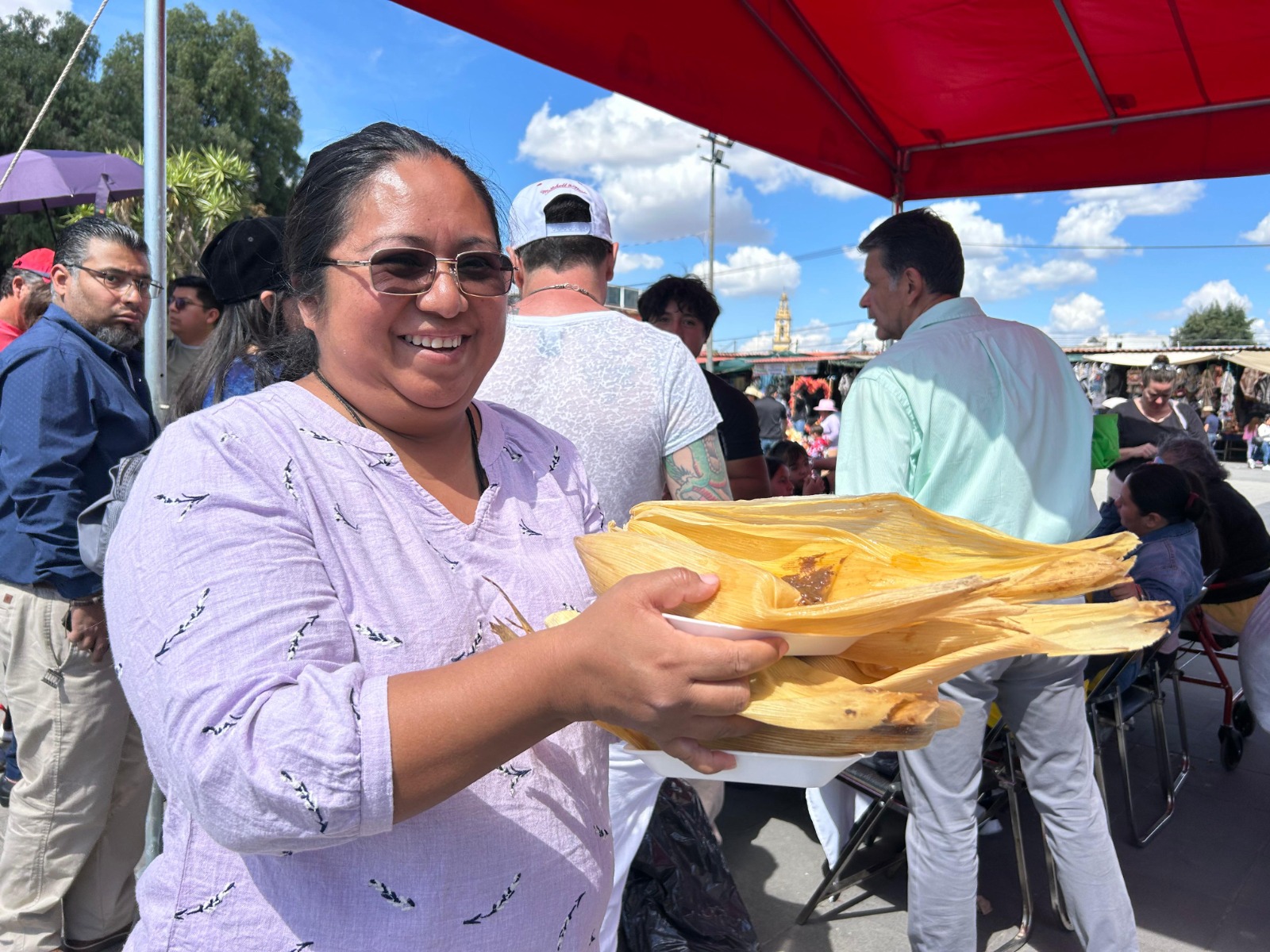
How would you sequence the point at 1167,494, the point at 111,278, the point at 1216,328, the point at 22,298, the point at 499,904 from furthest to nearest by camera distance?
the point at 1216,328, the point at 22,298, the point at 1167,494, the point at 111,278, the point at 499,904

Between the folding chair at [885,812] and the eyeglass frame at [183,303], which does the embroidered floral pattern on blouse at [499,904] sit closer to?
the folding chair at [885,812]

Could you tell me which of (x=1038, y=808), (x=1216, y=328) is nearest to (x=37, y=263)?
(x=1038, y=808)

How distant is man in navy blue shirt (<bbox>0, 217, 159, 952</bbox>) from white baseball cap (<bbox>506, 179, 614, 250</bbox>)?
1.15m

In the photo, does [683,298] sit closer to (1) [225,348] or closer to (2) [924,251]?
(2) [924,251]

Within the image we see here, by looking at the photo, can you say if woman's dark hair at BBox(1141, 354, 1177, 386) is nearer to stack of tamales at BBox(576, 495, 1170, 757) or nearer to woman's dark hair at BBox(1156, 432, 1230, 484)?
woman's dark hair at BBox(1156, 432, 1230, 484)

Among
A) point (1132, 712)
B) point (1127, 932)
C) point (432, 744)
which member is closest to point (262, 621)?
point (432, 744)

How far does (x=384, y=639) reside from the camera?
0.90m

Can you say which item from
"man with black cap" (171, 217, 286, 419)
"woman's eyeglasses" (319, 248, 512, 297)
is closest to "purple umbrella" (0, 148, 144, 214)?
"man with black cap" (171, 217, 286, 419)

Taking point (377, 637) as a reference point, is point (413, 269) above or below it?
above

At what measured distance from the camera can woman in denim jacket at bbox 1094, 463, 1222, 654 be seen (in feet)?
10.9

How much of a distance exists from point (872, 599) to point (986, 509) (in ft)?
5.74

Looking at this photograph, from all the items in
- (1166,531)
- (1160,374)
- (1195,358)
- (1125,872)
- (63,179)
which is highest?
(1195,358)

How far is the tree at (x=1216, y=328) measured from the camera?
63594 mm

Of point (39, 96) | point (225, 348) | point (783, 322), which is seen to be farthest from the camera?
point (783, 322)
